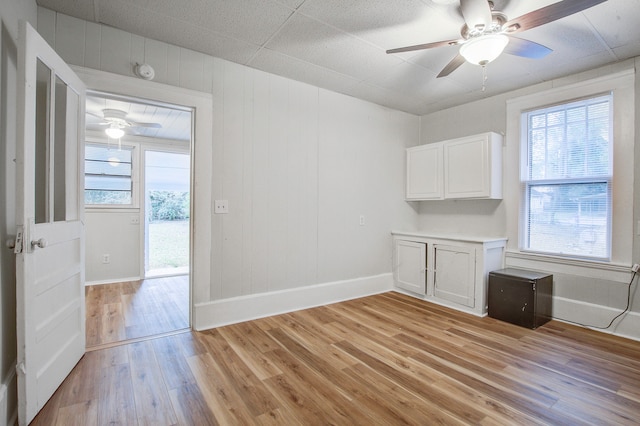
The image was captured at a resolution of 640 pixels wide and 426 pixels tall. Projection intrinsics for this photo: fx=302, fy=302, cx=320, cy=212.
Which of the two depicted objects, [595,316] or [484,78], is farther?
[484,78]

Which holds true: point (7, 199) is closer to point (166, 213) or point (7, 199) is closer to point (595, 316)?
point (166, 213)

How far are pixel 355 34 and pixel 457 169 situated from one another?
7.03ft

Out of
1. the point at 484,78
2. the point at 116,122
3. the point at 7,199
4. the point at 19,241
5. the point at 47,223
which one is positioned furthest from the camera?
the point at 116,122

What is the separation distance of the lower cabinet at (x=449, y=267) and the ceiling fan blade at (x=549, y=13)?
2.05 m

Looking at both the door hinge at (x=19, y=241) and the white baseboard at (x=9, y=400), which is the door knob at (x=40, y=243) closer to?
the door hinge at (x=19, y=241)

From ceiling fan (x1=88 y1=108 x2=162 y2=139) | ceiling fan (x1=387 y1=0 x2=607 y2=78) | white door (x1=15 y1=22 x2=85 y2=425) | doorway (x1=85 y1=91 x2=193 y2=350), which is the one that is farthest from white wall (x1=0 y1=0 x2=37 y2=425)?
ceiling fan (x1=387 y1=0 x2=607 y2=78)

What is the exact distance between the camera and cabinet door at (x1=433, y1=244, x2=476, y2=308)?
331 centimetres

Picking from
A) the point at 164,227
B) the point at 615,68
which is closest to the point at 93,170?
the point at 164,227

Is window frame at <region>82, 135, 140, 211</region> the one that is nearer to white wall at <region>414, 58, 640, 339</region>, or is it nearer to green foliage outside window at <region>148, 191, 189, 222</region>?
green foliage outside window at <region>148, 191, 189, 222</region>

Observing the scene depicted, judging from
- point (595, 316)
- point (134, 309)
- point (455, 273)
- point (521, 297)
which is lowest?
point (134, 309)

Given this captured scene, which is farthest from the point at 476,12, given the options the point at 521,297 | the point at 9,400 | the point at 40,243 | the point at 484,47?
the point at 9,400

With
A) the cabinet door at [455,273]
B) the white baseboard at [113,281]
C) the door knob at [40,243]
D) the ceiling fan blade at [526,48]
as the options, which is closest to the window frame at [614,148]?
the cabinet door at [455,273]

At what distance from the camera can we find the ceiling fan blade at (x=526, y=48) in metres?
2.07

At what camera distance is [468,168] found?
144 inches
